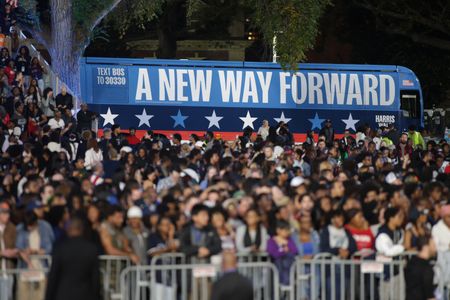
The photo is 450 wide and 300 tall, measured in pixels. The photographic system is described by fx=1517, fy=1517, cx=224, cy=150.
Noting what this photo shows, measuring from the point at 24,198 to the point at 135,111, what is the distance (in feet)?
76.6

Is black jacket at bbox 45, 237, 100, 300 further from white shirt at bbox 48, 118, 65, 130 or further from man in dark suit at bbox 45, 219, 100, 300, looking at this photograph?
white shirt at bbox 48, 118, 65, 130

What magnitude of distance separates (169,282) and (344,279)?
221 cm

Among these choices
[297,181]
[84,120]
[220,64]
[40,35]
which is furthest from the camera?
[220,64]

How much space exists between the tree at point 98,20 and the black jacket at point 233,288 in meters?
26.3

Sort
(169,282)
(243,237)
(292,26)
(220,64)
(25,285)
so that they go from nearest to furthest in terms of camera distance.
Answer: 1. (25,285)
2. (169,282)
3. (243,237)
4. (292,26)
5. (220,64)

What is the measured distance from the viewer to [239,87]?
144 feet

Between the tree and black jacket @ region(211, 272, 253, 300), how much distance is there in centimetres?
2625

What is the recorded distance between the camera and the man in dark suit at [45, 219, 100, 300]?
1519cm

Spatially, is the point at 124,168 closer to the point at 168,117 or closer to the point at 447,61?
the point at 168,117

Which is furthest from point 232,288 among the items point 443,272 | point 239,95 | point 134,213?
point 239,95

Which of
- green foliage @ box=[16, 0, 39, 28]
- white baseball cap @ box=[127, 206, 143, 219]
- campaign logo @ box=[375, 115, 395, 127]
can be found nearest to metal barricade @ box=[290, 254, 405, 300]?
white baseball cap @ box=[127, 206, 143, 219]

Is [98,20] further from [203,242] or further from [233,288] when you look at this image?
[233,288]

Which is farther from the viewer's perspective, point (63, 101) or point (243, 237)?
point (63, 101)

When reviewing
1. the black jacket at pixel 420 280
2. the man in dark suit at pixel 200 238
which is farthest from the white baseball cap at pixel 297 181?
the black jacket at pixel 420 280
